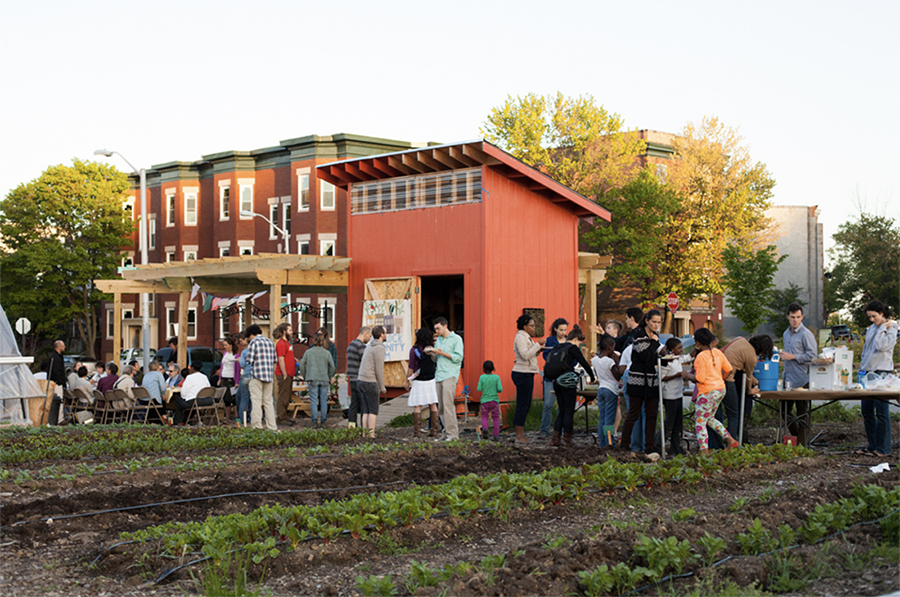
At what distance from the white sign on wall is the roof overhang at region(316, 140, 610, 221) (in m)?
2.94

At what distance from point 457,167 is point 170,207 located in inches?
1361

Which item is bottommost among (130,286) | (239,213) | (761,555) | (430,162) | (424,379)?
(761,555)

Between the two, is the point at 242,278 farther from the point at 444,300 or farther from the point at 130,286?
the point at 444,300

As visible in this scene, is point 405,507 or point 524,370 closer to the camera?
point 405,507

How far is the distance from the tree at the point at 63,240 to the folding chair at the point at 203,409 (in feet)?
109

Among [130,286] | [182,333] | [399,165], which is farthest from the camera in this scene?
[130,286]

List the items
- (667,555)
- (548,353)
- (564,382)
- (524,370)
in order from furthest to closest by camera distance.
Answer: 1. (524,370)
2. (548,353)
3. (564,382)
4. (667,555)

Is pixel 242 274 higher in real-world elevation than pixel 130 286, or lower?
higher

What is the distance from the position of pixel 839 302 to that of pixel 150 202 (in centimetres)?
4032

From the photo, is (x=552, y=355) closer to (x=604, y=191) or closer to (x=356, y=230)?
(x=356, y=230)

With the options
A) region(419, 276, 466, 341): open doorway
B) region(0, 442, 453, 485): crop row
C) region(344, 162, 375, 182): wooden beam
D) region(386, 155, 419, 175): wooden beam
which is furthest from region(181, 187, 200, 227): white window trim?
region(0, 442, 453, 485): crop row

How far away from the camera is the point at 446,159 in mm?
17594

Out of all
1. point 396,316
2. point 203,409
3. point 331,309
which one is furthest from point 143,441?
point 331,309

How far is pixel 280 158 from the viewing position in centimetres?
4388
